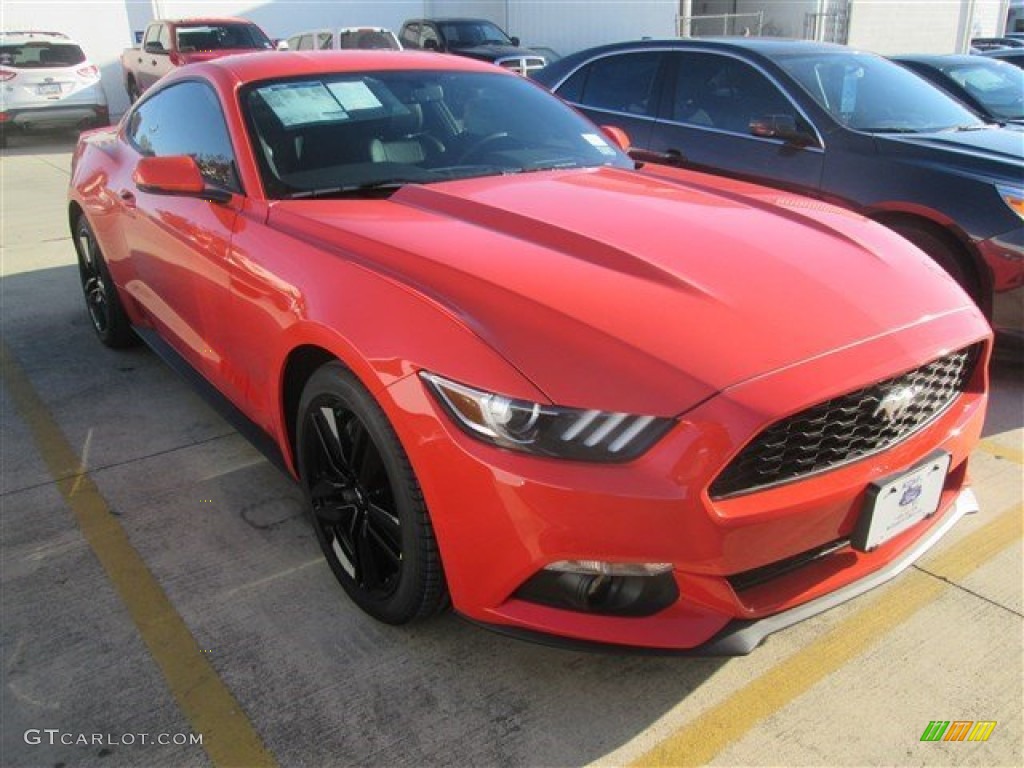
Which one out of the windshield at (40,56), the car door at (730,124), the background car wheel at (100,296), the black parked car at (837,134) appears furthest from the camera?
the windshield at (40,56)

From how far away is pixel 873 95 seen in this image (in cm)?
536

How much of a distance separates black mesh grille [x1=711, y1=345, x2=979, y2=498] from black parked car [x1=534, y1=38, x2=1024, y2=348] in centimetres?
251

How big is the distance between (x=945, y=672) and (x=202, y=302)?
2829 millimetres

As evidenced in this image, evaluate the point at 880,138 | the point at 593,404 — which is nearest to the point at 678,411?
the point at 593,404

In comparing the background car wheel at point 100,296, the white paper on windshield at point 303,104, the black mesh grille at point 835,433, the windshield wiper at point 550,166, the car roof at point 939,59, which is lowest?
the background car wheel at point 100,296

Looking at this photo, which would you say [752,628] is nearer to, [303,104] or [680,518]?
[680,518]

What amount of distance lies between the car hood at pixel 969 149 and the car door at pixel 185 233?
142 inches

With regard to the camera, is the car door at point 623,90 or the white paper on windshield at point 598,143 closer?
the white paper on windshield at point 598,143

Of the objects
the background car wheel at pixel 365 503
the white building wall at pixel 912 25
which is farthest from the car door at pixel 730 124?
the white building wall at pixel 912 25

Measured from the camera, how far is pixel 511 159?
11.3 feet

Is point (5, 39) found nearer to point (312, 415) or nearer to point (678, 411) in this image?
point (312, 415)

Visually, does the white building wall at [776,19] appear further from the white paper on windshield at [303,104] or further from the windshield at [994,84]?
the white paper on windshield at [303,104]

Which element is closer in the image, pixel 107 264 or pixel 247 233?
pixel 247 233

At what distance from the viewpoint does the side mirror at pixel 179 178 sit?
3.08m
